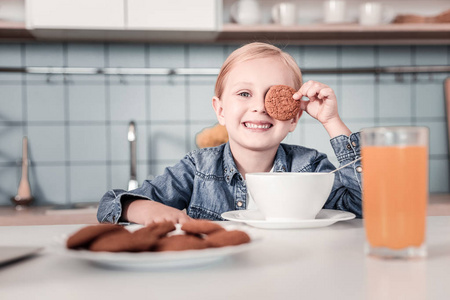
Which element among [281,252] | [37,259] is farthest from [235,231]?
[37,259]

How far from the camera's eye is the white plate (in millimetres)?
465

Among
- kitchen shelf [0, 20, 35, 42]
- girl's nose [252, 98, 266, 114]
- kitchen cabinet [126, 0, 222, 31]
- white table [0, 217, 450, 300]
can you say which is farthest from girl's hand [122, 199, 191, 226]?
kitchen shelf [0, 20, 35, 42]

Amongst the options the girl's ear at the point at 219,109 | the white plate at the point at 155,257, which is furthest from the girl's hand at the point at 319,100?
the white plate at the point at 155,257

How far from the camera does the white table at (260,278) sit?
0.42 m

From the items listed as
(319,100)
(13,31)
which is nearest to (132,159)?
(13,31)

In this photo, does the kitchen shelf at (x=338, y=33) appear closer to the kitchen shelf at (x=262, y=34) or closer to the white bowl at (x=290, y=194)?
the kitchen shelf at (x=262, y=34)

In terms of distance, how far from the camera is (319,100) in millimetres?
1293

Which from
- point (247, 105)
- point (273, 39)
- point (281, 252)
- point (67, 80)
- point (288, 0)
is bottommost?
point (281, 252)

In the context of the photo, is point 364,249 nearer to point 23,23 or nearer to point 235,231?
point 235,231

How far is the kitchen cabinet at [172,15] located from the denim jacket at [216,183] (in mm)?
773

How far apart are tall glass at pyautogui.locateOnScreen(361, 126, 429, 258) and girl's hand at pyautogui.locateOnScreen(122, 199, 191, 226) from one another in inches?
15.6

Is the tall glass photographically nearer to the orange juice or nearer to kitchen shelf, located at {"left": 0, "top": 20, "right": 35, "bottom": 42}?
the orange juice

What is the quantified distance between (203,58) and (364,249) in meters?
1.85

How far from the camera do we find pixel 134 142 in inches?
89.2
